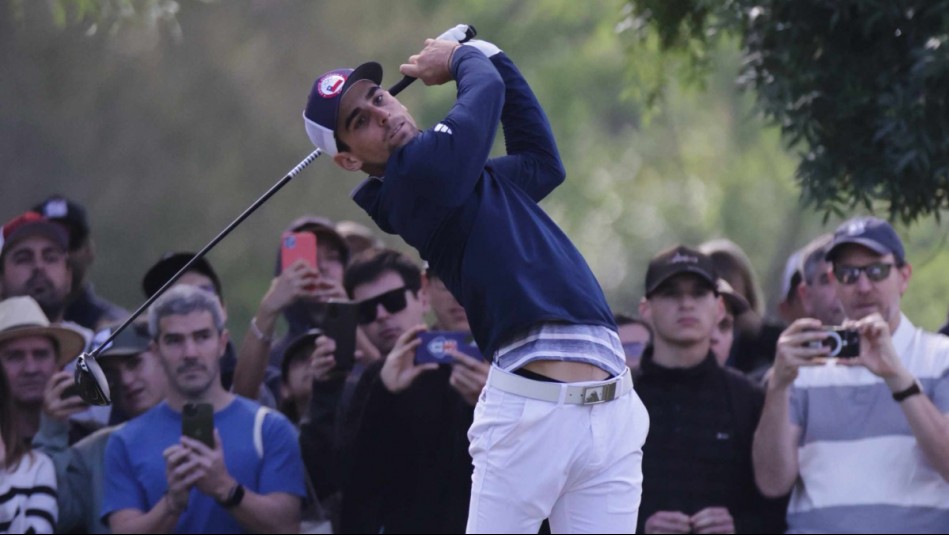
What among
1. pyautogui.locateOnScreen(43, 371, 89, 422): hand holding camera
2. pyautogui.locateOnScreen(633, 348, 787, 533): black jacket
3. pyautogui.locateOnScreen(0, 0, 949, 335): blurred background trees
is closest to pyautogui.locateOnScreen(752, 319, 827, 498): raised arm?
pyautogui.locateOnScreen(633, 348, 787, 533): black jacket

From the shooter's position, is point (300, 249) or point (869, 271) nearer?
point (869, 271)

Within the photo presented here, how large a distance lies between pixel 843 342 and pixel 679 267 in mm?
991

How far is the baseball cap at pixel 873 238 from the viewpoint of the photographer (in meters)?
7.75

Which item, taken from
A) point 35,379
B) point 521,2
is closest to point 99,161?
point 521,2

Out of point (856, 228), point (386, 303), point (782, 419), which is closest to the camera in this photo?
point (782, 419)

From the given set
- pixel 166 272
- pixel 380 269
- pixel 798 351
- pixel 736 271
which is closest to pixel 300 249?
pixel 380 269

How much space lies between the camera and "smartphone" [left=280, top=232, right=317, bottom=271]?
8664 mm

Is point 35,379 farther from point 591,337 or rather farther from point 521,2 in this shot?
point 521,2

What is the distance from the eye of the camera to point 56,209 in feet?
31.6

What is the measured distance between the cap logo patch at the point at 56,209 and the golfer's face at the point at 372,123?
435 cm

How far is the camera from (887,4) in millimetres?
7672

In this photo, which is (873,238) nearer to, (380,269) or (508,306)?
(380,269)

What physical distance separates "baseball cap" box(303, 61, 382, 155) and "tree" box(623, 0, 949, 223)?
111 inches

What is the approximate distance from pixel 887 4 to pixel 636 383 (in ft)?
6.82
